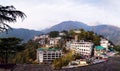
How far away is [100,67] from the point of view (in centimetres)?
577

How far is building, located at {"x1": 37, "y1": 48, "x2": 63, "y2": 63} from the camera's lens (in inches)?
3167

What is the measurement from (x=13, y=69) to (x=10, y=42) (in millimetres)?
21861

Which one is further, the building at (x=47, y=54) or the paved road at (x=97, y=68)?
the building at (x=47, y=54)

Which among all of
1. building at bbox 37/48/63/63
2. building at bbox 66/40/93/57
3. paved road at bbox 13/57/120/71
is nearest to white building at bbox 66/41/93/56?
building at bbox 66/40/93/57

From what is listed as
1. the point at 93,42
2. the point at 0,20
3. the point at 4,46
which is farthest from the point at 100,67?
the point at 93,42

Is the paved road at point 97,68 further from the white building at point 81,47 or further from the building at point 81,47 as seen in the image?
the building at point 81,47

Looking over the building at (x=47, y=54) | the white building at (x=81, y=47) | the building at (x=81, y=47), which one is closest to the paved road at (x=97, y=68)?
the building at (x=47, y=54)

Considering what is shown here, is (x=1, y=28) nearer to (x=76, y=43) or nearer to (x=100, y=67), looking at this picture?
(x=100, y=67)

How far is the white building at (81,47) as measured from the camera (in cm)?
8819

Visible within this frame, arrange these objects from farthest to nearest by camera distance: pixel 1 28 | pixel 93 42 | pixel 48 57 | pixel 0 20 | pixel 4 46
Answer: pixel 93 42
pixel 48 57
pixel 4 46
pixel 1 28
pixel 0 20

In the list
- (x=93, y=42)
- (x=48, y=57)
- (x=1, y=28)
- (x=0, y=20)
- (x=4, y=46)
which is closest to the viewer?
(x=0, y=20)

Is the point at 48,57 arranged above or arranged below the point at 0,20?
below

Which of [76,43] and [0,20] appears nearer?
[0,20]

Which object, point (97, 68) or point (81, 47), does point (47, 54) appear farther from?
point (97, 68)
